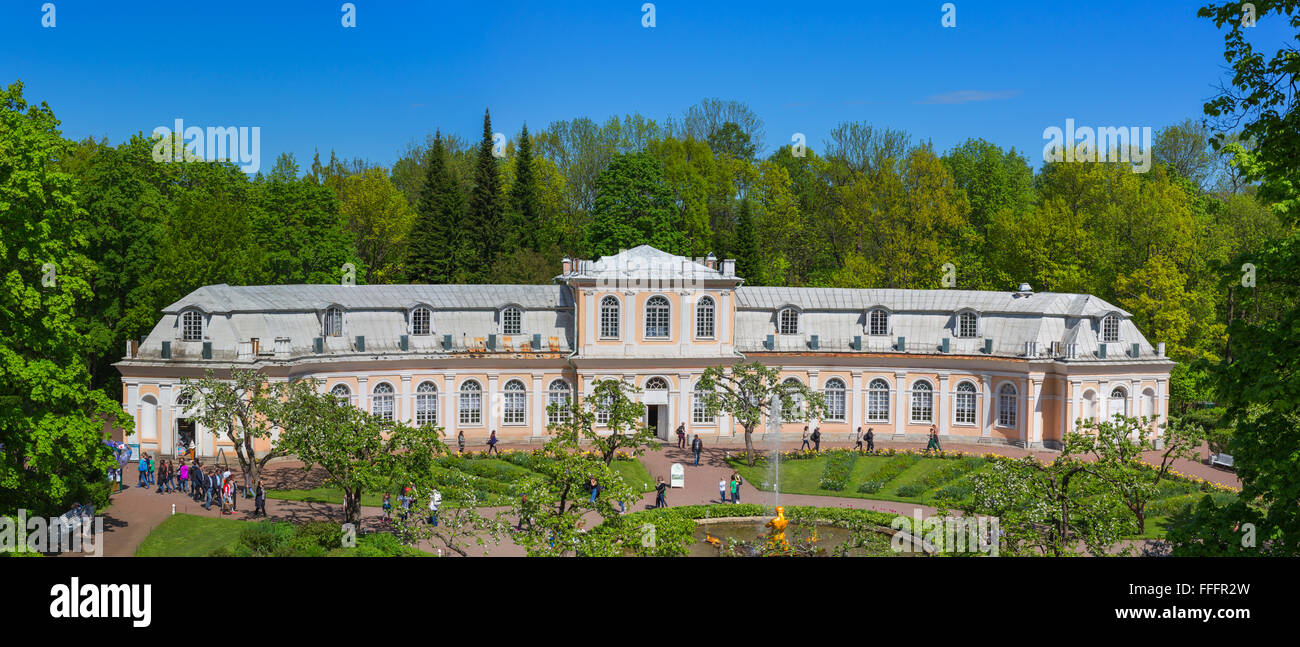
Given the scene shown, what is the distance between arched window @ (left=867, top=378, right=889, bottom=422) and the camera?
182 ft

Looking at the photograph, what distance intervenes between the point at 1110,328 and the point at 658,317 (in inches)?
924

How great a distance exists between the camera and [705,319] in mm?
53281

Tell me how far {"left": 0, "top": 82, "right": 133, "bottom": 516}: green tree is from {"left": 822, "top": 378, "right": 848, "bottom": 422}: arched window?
3672cm

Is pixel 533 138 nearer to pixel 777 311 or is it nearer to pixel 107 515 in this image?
pixel 777 311

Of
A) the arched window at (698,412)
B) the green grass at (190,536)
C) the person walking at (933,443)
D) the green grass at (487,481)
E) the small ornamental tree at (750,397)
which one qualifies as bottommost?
the green grass at (190,536)

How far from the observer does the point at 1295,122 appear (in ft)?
54.7

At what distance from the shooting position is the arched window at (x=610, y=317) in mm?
52344

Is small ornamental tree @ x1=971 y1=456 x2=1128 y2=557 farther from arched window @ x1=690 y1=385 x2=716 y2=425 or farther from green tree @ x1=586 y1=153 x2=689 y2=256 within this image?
green tree @ x1=586 y1=153 x2=689 y2=256

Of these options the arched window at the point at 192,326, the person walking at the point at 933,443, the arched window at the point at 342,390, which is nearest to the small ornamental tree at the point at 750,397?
the person walking at the point at 933,443

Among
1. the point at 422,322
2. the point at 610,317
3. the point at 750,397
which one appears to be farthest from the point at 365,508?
the point at 750,397

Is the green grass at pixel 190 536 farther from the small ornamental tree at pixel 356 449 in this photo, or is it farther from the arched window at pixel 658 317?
the arched window at pixel 658 317

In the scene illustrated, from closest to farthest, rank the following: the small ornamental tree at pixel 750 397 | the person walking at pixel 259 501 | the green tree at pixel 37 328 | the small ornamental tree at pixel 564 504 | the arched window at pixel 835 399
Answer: the small ornamental tree at pixel 564 504 < the green tree at pixel 37 328 < the person walking at pixel 259 501 < the small ornamental tree at pixel 750 397 < the arched window at pixel 835 399

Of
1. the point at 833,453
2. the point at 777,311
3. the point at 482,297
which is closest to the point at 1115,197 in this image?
the point at 777,311

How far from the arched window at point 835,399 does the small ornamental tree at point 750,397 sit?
6.19 metres
